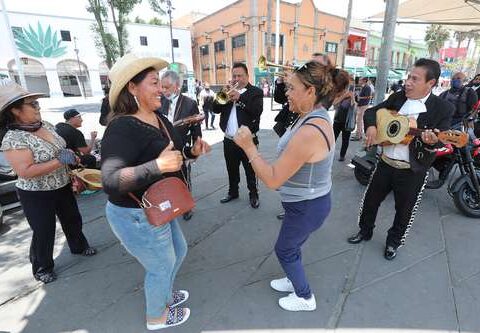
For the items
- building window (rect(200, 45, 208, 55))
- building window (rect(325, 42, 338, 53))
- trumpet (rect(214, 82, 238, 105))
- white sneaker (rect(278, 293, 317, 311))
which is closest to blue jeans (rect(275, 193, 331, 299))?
white sneaker (rect(278, 293, 317, 311))

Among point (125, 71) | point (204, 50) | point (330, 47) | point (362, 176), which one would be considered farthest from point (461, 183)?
point (204, 50)

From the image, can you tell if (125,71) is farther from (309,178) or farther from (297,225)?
(297,225)

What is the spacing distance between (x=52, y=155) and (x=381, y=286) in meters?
3.09

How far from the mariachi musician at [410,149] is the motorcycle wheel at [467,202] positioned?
4.61 feet

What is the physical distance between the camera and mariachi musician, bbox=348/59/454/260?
2500 mm

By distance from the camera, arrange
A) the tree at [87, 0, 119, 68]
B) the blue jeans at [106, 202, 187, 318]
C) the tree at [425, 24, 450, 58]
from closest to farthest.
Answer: the blue jeans at [106, 202, 187, 318]
the tree at [87, 0, 119, 68]
the tree at [425, 24, 450, 58]

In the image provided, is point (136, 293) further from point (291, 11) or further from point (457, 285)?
point (291, 11)

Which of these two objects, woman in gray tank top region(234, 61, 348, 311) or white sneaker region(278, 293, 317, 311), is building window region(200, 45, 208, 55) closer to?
woman in gray tank top region(234, 61, 348, 311)

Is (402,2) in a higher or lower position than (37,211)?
higher

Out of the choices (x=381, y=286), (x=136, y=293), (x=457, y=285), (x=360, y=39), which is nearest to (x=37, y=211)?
(x=136, y=293)

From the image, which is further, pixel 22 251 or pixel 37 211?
pixel 22 251

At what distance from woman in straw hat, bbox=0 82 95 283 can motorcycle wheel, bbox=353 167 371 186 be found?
13.4 feet

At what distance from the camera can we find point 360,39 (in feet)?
121

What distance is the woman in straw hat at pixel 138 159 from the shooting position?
4.83 ft
